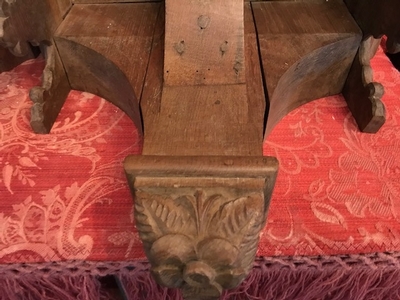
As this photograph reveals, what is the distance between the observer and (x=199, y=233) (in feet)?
1.28

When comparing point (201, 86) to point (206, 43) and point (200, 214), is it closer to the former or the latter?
point (206, 43)

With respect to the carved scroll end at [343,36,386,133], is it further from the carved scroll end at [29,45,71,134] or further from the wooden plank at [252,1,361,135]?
the carved scroll end at [29,45,71,134]

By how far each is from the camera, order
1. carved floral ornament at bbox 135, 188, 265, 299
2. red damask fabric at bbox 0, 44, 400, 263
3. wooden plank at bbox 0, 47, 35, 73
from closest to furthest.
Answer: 1. carved floral ornament at bbox 135, 188, 265, 299
2. red damask fabric at bbox 0, 44, 400, 263
3. wooden plank at bbox 0, 47, 35, 73

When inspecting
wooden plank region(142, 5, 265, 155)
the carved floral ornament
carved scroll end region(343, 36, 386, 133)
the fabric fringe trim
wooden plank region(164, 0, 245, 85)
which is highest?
wooden plank region(164, 0, 245, 85)

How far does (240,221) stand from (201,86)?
0.58ft

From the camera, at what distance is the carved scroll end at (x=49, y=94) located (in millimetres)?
593

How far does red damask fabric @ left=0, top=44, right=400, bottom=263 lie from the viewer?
498mm

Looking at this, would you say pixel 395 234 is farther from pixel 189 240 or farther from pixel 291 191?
pixel 189 240

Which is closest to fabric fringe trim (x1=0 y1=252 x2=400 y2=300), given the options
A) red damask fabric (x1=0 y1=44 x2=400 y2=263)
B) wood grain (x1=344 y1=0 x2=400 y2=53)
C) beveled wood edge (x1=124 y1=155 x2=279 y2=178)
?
red damask fabric (x1=0 y1=44 x2=400 y2=263)

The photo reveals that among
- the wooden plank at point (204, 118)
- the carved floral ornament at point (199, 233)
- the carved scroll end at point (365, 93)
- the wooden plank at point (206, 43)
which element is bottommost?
the carved scroll end at point (365, 93)

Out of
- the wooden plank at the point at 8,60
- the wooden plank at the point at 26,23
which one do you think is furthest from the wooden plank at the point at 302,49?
the wooden plank at the point at 8,60

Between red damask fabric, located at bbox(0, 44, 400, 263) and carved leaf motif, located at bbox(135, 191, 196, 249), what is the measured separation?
10 centimetres

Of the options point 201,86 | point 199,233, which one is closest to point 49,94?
point 201,86

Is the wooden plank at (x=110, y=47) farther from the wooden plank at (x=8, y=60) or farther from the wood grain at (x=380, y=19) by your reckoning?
the wood grain at (x=380, y=19)
